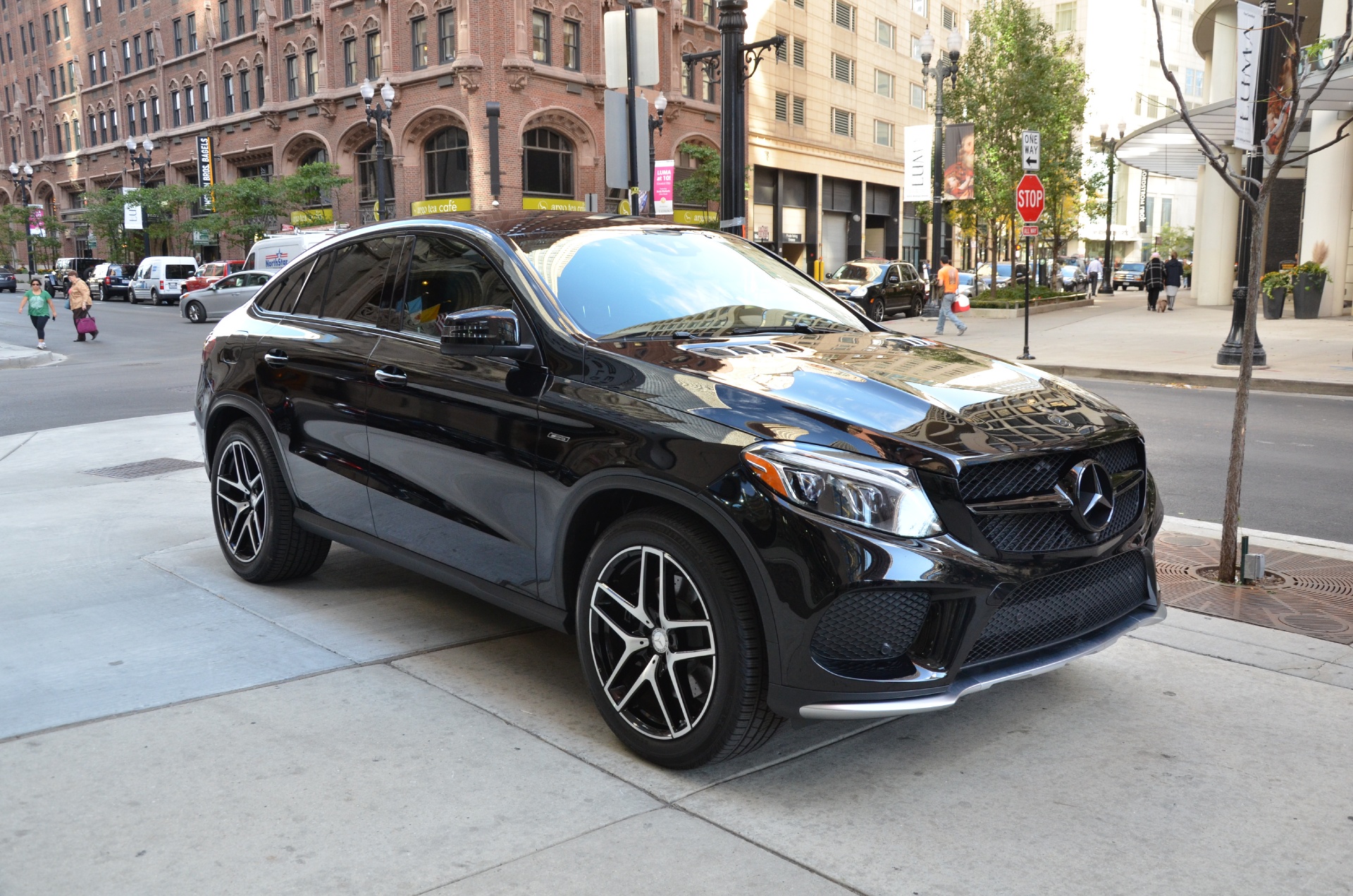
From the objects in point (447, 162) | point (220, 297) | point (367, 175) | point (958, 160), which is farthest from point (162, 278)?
point (958, 160)

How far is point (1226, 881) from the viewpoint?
2850mm

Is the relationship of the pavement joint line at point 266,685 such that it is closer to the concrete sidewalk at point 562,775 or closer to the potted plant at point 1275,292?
the concrete sidewalk at point 562,775

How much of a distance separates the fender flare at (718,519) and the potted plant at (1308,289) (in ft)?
87.8

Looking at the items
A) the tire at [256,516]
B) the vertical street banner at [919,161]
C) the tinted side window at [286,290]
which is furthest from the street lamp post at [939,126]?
the tire at [256,516]

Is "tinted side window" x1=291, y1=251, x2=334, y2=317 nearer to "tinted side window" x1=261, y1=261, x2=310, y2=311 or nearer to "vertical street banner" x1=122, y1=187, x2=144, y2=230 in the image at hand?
"tinted side window" x1=261, y1=261, x2=310, y2=311

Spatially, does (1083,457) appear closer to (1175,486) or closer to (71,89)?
(1175,486)

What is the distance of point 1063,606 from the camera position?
341 centimetres

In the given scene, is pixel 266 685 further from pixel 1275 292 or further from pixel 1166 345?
pixel 1275 292

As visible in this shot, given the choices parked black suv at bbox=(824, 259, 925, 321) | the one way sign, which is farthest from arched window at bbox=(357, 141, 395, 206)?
the one way sign

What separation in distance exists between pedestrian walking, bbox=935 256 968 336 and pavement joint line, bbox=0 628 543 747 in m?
21.8

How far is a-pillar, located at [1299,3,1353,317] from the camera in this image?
1035 inches

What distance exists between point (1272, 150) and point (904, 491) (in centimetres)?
464

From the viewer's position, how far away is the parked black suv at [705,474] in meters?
3.09

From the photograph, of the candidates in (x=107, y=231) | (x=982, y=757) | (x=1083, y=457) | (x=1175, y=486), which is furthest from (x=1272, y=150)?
(x=107, y=231)
